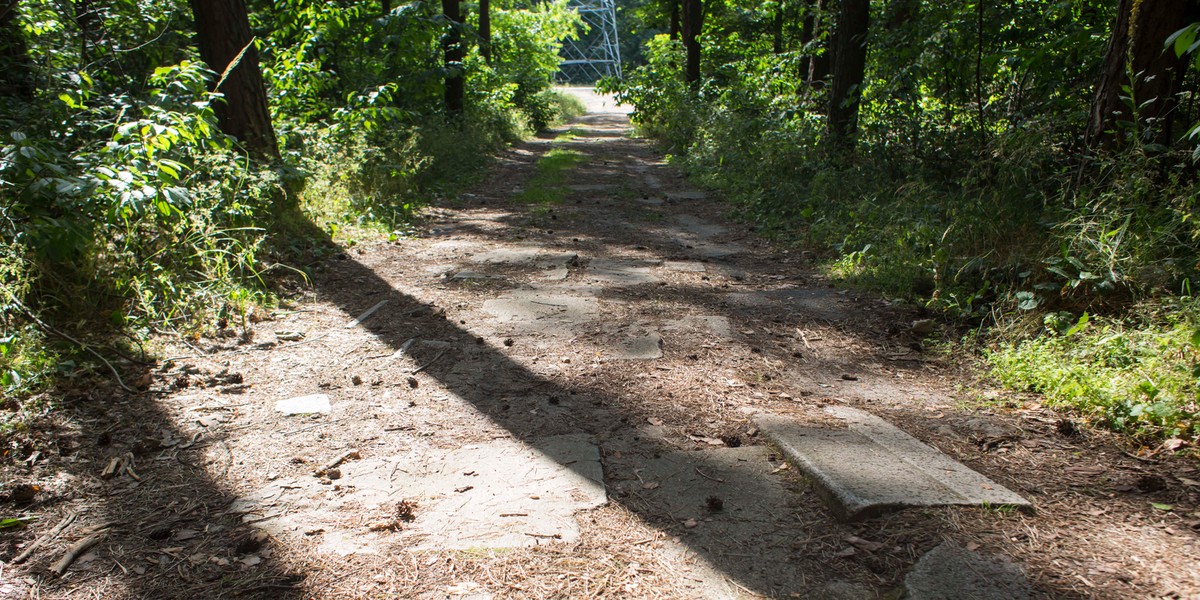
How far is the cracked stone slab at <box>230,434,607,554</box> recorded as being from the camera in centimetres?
239

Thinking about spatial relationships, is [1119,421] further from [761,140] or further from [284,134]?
[761,140]

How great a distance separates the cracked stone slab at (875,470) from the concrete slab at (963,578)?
0.26 metres

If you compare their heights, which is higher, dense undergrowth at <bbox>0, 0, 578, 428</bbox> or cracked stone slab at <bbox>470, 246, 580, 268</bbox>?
dense undergrowth at <bbox>0, 0, 578, 428</bbox>

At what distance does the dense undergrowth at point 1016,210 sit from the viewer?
3324 mm

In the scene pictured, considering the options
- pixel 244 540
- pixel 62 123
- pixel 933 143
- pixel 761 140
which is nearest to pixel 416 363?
pixel 244 540

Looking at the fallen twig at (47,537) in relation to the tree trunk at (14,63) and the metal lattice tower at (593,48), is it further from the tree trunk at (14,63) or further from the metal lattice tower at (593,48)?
the metal lattice tower at (593,48)

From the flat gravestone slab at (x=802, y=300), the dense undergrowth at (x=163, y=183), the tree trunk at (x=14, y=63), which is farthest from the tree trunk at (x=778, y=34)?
the tree trunk at (x=14, y=63)

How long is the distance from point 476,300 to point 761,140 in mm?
7109

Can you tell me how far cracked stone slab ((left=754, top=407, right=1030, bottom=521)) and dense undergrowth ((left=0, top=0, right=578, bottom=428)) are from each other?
3274mm

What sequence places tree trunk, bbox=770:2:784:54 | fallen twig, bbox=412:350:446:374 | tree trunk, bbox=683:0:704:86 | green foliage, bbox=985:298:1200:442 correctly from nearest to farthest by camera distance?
green foliage, bbox=985:298:1200:442
fallen twig, bbox=412:350:446:374
tree trunk, bbox=683:0:704:86
tree trunk, bbox=770:2:784:54

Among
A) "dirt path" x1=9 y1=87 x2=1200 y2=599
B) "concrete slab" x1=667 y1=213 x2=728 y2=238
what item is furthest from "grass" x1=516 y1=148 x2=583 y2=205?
"dirt path" x1=9 y1=87 x2=1200 y2=599

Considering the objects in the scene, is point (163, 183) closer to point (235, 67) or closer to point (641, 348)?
point (641, 348)

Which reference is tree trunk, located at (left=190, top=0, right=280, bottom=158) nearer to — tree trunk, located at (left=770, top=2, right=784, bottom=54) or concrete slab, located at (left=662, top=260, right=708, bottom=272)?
concrete slab, located at (left=662, top=260, right=708, bottom=272)

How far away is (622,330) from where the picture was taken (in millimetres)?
4586
